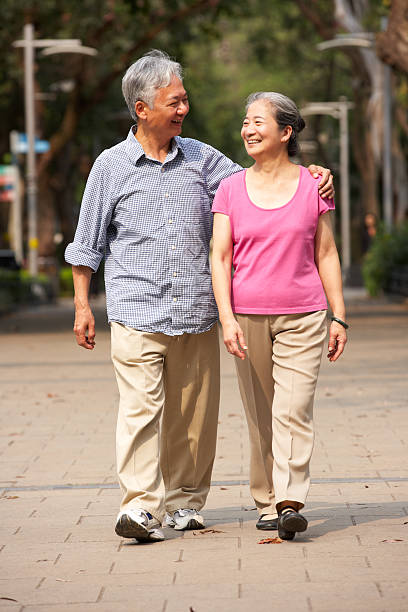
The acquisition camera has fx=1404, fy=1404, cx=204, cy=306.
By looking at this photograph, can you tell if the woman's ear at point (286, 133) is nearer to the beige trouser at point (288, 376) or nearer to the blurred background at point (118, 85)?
the beige trouser at point (288, 376)

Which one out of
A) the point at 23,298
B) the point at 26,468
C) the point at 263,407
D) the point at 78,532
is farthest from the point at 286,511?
the point at 23,298

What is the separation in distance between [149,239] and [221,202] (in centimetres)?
34

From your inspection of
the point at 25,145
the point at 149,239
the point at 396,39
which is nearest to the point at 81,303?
the point at 149,239

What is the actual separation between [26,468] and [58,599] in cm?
313

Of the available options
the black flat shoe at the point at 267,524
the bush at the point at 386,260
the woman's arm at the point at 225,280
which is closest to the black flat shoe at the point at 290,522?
the black flat shoe at the point at 267,524

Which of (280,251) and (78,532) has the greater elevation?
(280,251)

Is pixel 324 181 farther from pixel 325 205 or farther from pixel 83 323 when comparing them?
pixel 83 323

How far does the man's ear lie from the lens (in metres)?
5.72

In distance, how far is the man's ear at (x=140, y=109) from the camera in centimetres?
572

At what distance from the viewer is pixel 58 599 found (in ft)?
15.5

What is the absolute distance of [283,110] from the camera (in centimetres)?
564

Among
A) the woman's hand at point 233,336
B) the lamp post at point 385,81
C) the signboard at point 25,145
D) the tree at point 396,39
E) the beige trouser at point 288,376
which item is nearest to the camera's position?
the woman's hand at point 233,336

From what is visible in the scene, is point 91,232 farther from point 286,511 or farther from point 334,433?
point 334,433

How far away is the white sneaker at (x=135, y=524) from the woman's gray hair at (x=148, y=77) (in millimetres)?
1641
